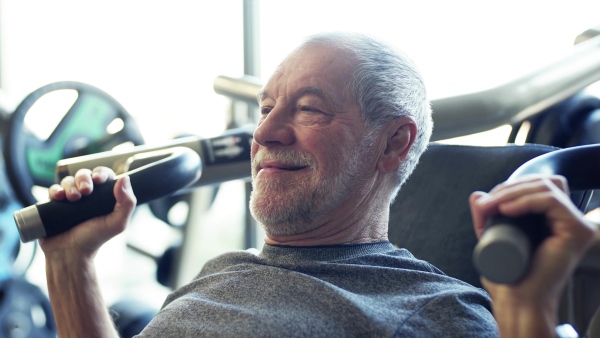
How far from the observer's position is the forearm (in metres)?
1.40

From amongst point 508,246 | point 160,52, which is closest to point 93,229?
point 508,246

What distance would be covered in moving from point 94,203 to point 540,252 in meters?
0.92

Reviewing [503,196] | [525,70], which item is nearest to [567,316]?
[503,196]

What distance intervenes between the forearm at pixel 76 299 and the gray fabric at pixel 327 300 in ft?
0.59

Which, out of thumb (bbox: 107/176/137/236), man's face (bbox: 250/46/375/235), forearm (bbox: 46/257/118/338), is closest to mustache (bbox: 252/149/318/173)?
man's face (bbox: 250/46/375/235)

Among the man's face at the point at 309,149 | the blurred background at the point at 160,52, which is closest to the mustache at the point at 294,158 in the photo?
the man's face at the point at 309,149

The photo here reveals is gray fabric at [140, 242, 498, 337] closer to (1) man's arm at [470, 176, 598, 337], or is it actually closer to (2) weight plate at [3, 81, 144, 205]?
(1) man's arm at [470, 176, 598, 337]

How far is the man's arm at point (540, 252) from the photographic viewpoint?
762mm

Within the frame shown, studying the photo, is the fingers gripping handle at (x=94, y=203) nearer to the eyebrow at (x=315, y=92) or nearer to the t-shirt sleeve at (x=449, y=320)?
the eyebrow at (x=315, y=92)

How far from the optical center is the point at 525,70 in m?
1.67

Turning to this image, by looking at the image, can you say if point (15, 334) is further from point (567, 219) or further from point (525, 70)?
point (567, 219)

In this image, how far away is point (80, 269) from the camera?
1.41 metres

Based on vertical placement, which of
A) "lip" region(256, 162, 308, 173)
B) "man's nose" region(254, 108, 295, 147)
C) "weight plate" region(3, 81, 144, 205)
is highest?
"man's nose" region(254, 108, 295, 147)

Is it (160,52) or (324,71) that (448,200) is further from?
(160,52)
